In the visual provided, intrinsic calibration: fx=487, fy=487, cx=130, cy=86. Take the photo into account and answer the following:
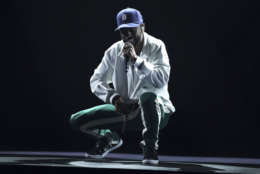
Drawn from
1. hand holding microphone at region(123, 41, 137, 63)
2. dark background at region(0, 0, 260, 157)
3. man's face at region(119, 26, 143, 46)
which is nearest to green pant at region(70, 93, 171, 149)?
hand holding microphone at region(123, 41, 137, 63)

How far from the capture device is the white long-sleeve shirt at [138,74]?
3230 millimetres

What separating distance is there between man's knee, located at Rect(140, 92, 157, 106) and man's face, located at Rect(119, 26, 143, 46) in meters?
0.42

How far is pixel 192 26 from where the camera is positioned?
13.3ft

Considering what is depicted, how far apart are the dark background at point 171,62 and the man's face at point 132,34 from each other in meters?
0.76

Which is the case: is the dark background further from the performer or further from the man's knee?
the man's knee

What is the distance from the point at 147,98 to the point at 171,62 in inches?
39.4

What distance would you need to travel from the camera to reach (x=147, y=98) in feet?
10.4

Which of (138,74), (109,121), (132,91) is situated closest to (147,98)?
(138,74)

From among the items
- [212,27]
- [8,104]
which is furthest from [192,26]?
[8,104]

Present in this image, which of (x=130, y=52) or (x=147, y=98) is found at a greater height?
(x=130, y=52)

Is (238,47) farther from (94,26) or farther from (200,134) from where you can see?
(94,26)

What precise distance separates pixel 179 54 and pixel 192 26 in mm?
256

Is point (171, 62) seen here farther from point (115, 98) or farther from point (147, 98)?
point (147, 98)

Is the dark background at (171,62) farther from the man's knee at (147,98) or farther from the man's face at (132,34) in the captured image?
the man's knee at (147,98)
